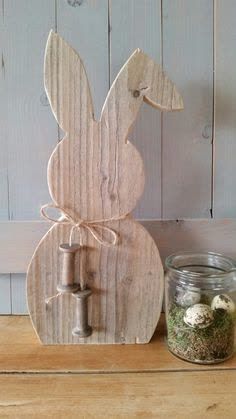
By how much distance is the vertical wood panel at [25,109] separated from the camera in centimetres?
70

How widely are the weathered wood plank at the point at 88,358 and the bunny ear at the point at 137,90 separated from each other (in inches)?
13.3

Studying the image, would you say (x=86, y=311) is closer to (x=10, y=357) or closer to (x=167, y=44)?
(x=10, y=357)

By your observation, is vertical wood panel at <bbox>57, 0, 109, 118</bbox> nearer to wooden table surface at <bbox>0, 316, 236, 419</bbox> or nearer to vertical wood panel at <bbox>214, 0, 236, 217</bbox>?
vertical wood panel at <bbox>214, 0, 236, 217</bbox>

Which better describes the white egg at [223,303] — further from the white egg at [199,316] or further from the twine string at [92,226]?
the twine string at [92,226]

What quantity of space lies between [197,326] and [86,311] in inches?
6.6

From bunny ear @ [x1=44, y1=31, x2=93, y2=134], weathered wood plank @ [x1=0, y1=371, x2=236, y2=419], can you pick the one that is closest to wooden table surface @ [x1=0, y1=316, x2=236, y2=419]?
weathered wood plank @ [x1=0, y1=371, x2=236, y2=419]

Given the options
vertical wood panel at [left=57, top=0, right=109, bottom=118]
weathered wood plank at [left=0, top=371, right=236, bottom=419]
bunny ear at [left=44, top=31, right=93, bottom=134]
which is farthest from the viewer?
vertical wood panel at [left=57, top=0, right=109, bottom=118]

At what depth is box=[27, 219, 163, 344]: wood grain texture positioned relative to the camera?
2.01ft

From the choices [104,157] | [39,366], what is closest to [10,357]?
[39,366]

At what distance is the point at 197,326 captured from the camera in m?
0.56

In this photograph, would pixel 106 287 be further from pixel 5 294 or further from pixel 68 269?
pixel 5 294

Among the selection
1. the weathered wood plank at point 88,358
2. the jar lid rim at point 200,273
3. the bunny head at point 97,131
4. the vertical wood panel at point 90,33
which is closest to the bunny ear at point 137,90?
the bunny head at point 97,131

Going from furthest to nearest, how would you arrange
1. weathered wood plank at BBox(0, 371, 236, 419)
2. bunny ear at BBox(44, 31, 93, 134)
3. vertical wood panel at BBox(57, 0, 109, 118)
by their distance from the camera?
1. vertical wood panel at BBox(57, 0, 109, 118)
2. bunny ear at BBox(44, 31, 93, 134)
3. weathered wood plank at BBox(0, 371, 236, 419)

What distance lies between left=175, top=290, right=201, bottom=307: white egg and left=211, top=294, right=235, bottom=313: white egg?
0.02m
